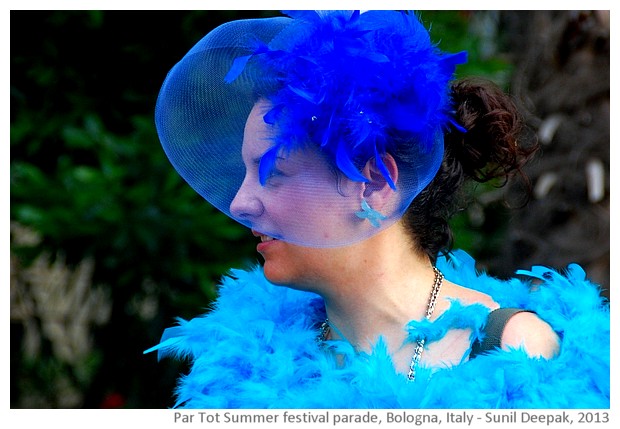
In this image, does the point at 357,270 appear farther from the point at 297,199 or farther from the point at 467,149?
the point at 467,149

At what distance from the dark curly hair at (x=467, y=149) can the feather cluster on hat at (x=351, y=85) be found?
15 centimetres

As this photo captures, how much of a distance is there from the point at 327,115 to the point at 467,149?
40 centimetres

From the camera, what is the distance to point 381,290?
4.83 ft

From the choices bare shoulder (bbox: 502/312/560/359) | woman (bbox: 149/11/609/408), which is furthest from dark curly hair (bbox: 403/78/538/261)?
bare shoulder (bbox: 502/312/560/359)

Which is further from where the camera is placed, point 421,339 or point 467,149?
point 467,149

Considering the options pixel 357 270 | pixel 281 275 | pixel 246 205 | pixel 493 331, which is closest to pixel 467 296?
pixel 493 331

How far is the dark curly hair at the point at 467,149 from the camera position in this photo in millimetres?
1519

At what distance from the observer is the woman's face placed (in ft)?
4.37

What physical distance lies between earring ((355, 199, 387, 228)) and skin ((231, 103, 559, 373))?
1 cm

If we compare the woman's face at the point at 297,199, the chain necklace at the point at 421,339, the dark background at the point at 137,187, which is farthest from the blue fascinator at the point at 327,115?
the dark background at the point at 137,187

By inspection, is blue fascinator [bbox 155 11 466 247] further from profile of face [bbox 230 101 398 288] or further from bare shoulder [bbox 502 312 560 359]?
bare shoulder [bbox 502 312 560 359]

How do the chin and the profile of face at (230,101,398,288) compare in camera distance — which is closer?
the profile of face at (230,101,398,288)

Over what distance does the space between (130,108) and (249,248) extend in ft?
→ 2.27
